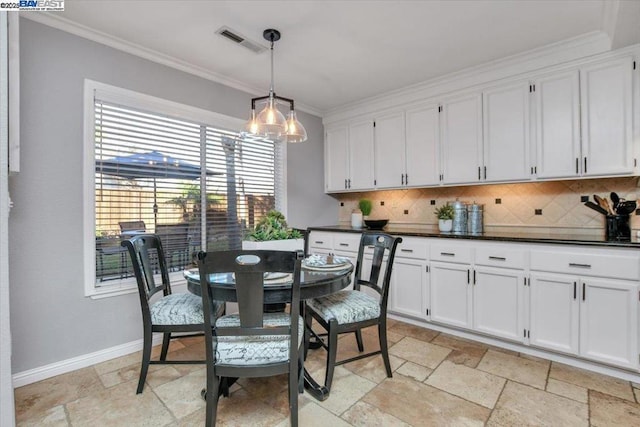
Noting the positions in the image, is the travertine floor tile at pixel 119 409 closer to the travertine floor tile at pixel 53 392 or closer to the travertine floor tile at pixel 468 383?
the travertine floor tile at pixel 53 392

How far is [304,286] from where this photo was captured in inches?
67.5

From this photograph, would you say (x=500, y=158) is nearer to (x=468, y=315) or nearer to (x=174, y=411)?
(x=468, y=315)

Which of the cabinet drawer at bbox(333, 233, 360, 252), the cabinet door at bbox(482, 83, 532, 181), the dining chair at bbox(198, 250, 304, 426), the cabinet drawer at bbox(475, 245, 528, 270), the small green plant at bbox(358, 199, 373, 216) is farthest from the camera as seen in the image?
the small green plant at bbox(358, 199, 373, 216)

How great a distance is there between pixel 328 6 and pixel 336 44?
0.49 meters

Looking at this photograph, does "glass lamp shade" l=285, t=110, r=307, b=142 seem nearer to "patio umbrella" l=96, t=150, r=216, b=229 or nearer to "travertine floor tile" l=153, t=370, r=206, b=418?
"patio umbrella" l=96, t=150, r=216, b=229

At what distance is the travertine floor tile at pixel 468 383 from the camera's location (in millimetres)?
1975

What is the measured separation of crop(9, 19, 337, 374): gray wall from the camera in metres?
2.16

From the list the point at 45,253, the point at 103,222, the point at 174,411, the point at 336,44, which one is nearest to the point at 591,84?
the point at 336,44

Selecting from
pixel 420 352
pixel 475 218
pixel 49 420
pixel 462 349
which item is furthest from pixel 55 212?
pixel 475 218

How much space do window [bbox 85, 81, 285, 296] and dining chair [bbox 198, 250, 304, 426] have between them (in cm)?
152

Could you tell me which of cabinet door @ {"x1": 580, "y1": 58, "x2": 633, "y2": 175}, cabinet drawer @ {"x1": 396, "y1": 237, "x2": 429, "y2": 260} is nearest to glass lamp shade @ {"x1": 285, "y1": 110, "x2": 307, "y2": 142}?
cabinet drawer @ {"x1": 396, "y1": 237, "x2": 429, "y2": 260}

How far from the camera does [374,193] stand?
171 inches

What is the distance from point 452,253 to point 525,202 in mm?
993

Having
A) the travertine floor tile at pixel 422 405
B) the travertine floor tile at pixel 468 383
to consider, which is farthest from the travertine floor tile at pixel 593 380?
the travertine floor tile at pixel 422 405
